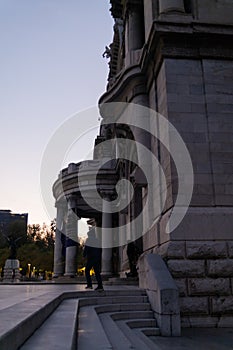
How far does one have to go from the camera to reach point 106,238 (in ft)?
86.0

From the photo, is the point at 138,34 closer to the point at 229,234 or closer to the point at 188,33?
the point at 188,33

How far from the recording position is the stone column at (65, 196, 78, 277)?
92.2ft

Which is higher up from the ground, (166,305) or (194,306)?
(166,305)

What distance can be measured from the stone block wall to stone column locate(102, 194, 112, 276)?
16.6 m

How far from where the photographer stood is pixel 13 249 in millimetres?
36312

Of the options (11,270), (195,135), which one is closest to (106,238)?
(11,270)

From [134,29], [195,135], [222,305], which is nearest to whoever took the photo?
[222,305]

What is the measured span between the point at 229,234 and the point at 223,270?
0.94m

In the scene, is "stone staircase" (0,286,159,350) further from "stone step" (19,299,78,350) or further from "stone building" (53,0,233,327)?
"stone building" (53,0,233,327)

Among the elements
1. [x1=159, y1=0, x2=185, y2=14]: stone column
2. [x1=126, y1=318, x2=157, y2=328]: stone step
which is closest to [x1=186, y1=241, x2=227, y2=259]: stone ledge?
[x1=126, y1=318, x2=157, y2=328]: stone step

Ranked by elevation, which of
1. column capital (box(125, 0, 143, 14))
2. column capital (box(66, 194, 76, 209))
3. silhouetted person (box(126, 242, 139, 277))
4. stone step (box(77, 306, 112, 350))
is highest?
column capital (box(125, 0, 143, 14))

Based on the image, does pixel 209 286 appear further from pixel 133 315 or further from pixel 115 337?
pixel 115 337

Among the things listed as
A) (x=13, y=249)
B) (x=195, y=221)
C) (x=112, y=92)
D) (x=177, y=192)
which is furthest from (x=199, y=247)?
(x=13, y=249)

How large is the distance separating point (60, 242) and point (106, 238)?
8031 millimetres
